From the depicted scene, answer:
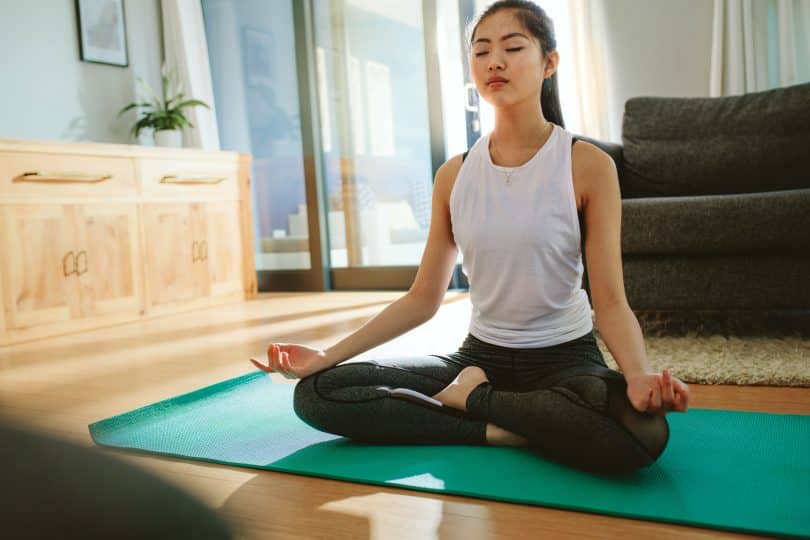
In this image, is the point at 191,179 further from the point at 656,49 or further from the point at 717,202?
the point at 717,202

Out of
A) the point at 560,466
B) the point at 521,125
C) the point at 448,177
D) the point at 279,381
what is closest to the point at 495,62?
the point at 521,125

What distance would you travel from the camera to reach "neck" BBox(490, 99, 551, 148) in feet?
4.75

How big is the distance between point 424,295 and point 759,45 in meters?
2.78

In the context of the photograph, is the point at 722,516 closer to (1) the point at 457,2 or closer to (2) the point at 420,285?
(2) the point at 420,285

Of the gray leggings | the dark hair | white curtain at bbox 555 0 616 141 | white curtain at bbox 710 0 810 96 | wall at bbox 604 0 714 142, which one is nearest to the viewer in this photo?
the gray leggings

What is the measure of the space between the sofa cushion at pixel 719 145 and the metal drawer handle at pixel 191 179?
7.26 ft

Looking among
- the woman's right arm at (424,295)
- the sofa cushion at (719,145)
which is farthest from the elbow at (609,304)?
the sofa cushion at (719,145)

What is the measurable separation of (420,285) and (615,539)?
652mm

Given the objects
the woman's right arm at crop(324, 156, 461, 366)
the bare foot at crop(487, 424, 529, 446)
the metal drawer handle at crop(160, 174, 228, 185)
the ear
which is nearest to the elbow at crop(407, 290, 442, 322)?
the woman's right arm at crop(324, 156, 461, 366)

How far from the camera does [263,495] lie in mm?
1232

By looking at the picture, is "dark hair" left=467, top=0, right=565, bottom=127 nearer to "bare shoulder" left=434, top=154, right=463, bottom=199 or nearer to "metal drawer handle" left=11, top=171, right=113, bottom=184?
"bare shoulder" left=434, top=154, right=463, bottom=199

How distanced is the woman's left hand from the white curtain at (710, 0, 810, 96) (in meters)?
2.81

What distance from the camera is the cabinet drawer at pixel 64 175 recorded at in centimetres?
313

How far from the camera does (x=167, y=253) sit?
388 cm
